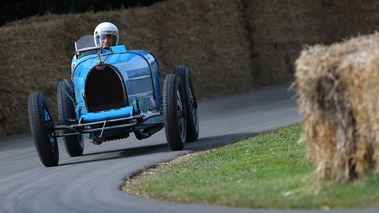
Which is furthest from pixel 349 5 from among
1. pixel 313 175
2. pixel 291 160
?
pixel 313 175

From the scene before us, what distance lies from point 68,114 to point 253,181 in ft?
14.7

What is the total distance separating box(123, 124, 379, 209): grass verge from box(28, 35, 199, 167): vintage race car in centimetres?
89

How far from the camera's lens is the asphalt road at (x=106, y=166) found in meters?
7.46

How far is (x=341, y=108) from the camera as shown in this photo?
21.2ft

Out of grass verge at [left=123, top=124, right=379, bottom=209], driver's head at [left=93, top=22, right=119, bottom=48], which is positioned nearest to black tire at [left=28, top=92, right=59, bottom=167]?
driver's head at [left=93, top=22, right=119, bottom=48]

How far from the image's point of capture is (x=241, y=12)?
74.9 ft

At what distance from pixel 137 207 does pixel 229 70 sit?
599 inches

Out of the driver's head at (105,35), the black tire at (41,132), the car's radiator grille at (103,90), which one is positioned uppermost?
the driver's head at (105,35)

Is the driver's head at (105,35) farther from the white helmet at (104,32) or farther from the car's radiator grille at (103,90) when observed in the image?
the car's radiator grille at (103,90)

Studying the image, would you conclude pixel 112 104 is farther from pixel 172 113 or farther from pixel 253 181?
pixel 253 181

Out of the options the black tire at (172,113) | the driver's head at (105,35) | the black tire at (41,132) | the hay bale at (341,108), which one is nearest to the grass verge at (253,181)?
the hay bale at (341,108)

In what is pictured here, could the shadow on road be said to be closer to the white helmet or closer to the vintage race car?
the vintage race car

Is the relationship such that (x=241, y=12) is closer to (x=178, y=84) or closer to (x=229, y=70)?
(x=229, y=70)

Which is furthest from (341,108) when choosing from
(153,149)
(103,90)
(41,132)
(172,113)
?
(153,149)
